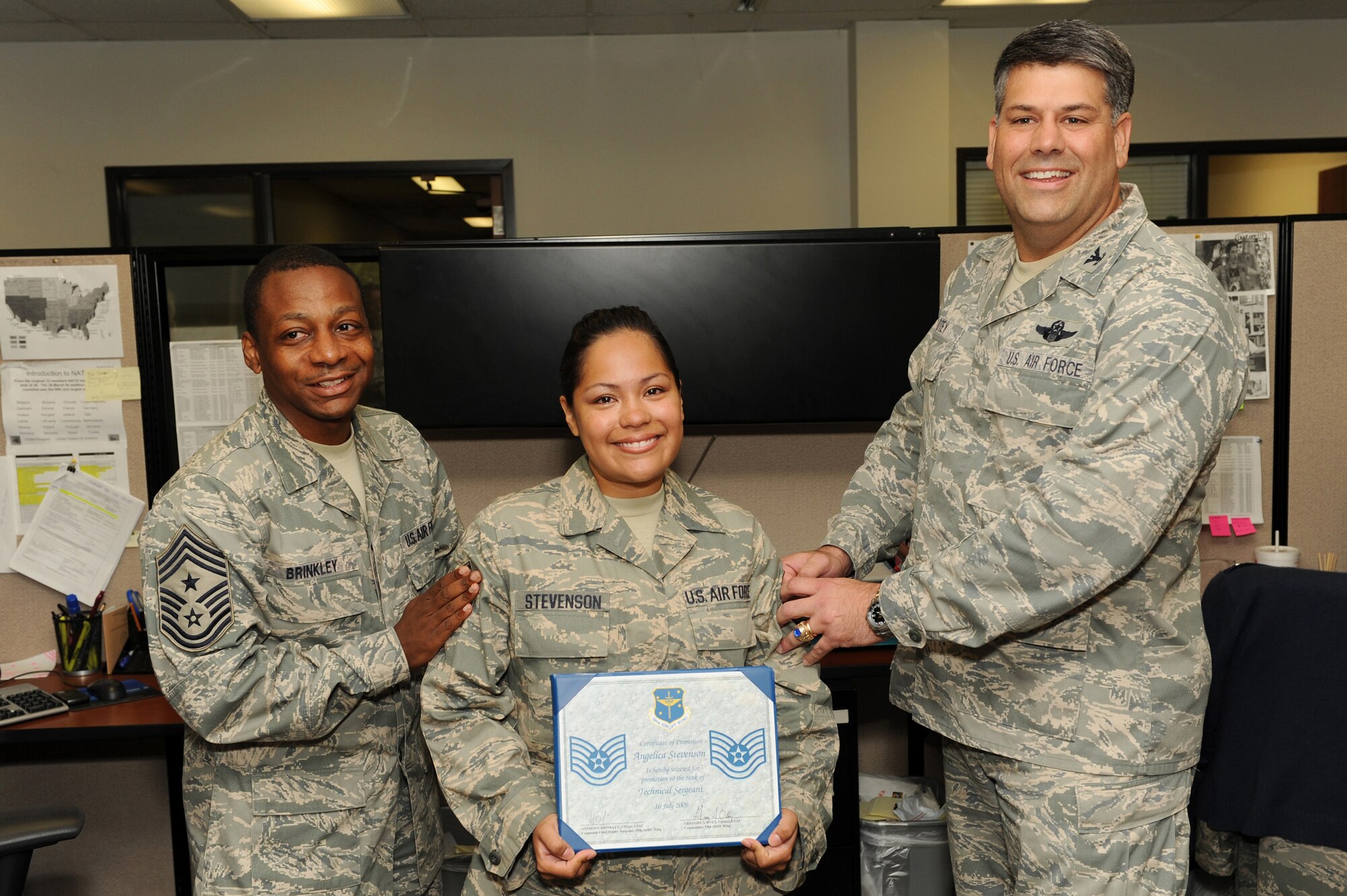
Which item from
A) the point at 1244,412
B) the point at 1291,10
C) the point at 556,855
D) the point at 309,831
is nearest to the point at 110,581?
the point at 309,831

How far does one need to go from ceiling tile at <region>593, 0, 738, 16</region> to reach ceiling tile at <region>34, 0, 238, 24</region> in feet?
5.76

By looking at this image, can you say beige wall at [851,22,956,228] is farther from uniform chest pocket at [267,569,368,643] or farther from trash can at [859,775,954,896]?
uniform chest pocket at [267,569,368,643]

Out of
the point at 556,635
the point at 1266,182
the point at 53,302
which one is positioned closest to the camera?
the point at 556,635

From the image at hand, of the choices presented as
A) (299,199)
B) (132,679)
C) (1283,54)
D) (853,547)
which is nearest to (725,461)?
(853,547)

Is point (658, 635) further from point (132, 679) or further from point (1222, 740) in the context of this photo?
point (132, 679)

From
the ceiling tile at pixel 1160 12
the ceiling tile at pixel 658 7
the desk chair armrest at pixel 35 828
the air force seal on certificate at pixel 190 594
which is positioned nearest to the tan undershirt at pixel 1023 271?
the air force seal on certificate at pixel 190 594

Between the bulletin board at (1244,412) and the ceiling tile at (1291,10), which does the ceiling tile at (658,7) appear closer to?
the ceiling tile at (1291,10)

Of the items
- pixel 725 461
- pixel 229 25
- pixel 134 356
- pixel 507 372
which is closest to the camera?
pixel 507 372

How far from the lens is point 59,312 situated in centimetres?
223

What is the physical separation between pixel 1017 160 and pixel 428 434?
1.53 m

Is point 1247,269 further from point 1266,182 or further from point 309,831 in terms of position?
point 1266,182

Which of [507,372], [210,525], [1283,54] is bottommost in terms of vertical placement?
[210,525]

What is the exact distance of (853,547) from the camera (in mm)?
1683

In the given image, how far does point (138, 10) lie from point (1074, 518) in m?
4.92
